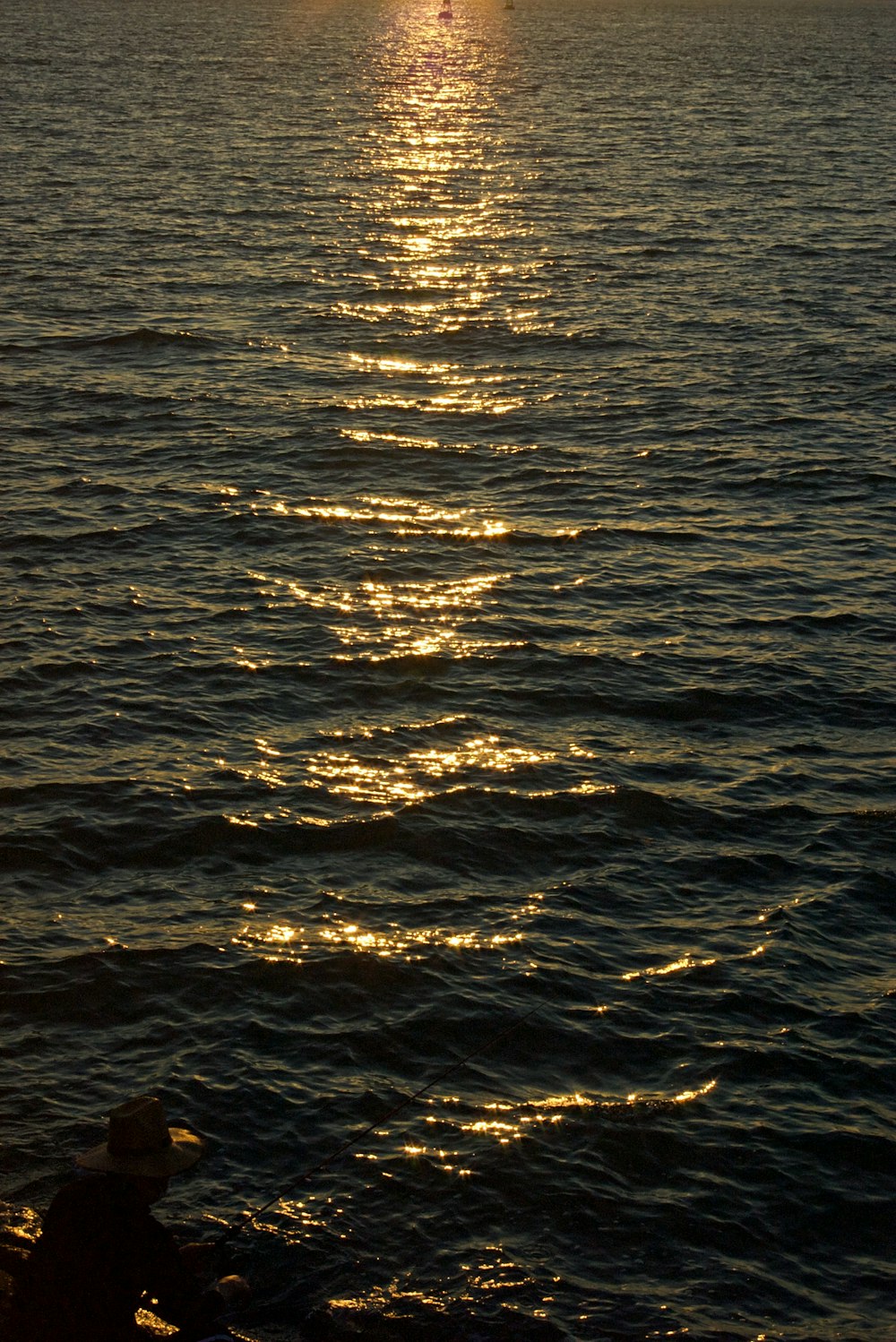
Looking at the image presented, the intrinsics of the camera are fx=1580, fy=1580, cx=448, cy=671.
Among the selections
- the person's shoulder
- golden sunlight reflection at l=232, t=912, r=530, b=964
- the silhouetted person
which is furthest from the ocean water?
the person's shoulder

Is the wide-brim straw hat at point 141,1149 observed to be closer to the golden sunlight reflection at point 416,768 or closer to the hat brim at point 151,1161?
the hat brim at point 151,1161

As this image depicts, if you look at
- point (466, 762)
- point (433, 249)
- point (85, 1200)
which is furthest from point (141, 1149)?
point (433, 249)

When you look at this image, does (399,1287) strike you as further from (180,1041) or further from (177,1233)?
(180,1041)

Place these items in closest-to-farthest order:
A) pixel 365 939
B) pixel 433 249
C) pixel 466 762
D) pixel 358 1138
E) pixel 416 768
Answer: pixel 358 1138 < pixel 365 939 < pixel 416 768 < pixel 466 762 < pixel 433 249

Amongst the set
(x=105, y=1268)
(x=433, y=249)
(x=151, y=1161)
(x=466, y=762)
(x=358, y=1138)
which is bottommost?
(x=466, y=762)

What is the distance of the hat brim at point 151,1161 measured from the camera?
924cm

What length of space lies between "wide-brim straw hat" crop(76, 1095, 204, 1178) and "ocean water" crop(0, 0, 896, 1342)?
2186 millimetres

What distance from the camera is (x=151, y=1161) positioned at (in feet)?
30.6

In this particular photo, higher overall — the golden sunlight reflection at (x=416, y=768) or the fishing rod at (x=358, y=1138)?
the golden sunlight reflection at (x=416, y=768)

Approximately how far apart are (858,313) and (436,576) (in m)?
17.1

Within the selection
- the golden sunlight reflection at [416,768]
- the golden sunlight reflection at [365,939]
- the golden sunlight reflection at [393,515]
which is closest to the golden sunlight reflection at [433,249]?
the golden sunlight reflection at [393,515]

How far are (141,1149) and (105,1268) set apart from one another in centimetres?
81

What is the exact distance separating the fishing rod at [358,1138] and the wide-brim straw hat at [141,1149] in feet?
4.34

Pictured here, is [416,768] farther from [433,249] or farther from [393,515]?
[433,249]
